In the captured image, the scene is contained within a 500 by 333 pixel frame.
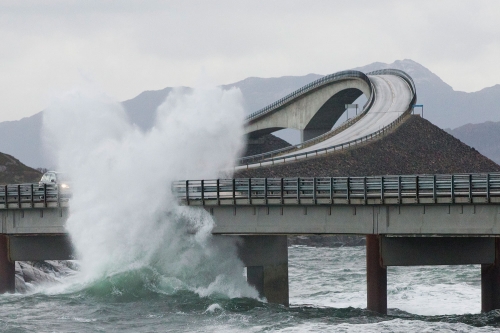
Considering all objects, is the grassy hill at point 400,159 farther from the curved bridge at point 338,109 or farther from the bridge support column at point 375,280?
the bridge support column at point 375,280

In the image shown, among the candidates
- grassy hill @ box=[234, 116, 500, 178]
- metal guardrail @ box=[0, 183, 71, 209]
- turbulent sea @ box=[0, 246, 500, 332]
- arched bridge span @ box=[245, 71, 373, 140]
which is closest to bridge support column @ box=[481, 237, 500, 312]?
turbulent sea @ box=[0, 246, 500, 332]

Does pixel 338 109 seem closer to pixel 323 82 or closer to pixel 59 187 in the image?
pixel 323 82

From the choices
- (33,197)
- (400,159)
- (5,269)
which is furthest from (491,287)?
(400,159)

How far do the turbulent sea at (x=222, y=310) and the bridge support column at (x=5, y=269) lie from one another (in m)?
1.33

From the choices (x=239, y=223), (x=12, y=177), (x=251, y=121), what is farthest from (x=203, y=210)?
(x=251, y=121)

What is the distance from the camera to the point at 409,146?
355 feet

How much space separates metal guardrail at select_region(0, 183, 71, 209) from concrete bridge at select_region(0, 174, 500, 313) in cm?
6

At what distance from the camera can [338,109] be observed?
14238cm

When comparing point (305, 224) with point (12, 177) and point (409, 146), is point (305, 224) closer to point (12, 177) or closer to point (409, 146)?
point (409, 146)

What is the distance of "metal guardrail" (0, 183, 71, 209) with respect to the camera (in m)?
49.2

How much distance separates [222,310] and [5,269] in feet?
46.5

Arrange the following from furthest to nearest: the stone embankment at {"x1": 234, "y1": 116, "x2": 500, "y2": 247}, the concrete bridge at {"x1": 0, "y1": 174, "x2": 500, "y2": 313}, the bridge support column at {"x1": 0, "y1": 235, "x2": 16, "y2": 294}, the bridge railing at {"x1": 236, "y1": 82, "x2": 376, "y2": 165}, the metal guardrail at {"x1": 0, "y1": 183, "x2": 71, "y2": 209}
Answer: the bridge railing at {"x1": 236, "y1": 82, "x2": 376, "y2": 165}, the stone embankment at {"x1": 234, "y1": 116, "x2": 500, "y2": 247}, the bridge support column at {"x1": 0, "y1": 235, "x2": 16, "y2": 294}, the metal guardrail at {"x1": 0, "y1": 183, "x2": 71, "y2": 209}, the concrete bridge at {"x1": 0, "y1": 174, "x2": 500, "y2": 313}

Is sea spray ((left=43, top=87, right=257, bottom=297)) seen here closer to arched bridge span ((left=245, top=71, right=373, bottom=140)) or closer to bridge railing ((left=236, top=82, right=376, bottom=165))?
bridge railing ((left=236, top=82, right=376, bottom=165))

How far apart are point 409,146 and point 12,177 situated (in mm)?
47882
